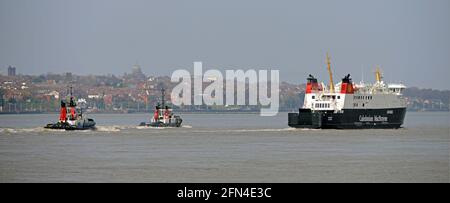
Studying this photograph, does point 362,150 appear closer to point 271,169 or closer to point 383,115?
point 271,169

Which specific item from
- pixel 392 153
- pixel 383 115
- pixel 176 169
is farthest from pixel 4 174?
pixel 383 115

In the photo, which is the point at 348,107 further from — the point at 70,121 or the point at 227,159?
the point at 227,159

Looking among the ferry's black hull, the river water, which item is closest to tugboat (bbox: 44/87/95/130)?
the river water

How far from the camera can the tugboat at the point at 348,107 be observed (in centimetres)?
8556

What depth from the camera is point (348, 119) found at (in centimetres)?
8600

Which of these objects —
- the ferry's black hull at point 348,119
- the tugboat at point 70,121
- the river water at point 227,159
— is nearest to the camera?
the river water at point 227,159

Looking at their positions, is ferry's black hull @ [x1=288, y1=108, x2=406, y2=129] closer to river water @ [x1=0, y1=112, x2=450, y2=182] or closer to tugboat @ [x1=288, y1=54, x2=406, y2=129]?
tugboat @ [x1=288, y1=54, x2=406, y2=129]

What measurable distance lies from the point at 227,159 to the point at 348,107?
3409 centimetres

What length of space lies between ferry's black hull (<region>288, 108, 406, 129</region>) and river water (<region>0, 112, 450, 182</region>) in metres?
7.21

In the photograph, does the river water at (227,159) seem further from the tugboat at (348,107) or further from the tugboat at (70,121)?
the tugboat at (70,121)

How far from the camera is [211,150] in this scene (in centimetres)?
6128

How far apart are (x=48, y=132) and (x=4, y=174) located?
45783 mm

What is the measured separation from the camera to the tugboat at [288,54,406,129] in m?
85.6

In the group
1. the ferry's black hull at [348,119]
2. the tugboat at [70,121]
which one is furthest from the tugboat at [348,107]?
the tugboat at [70,121]
